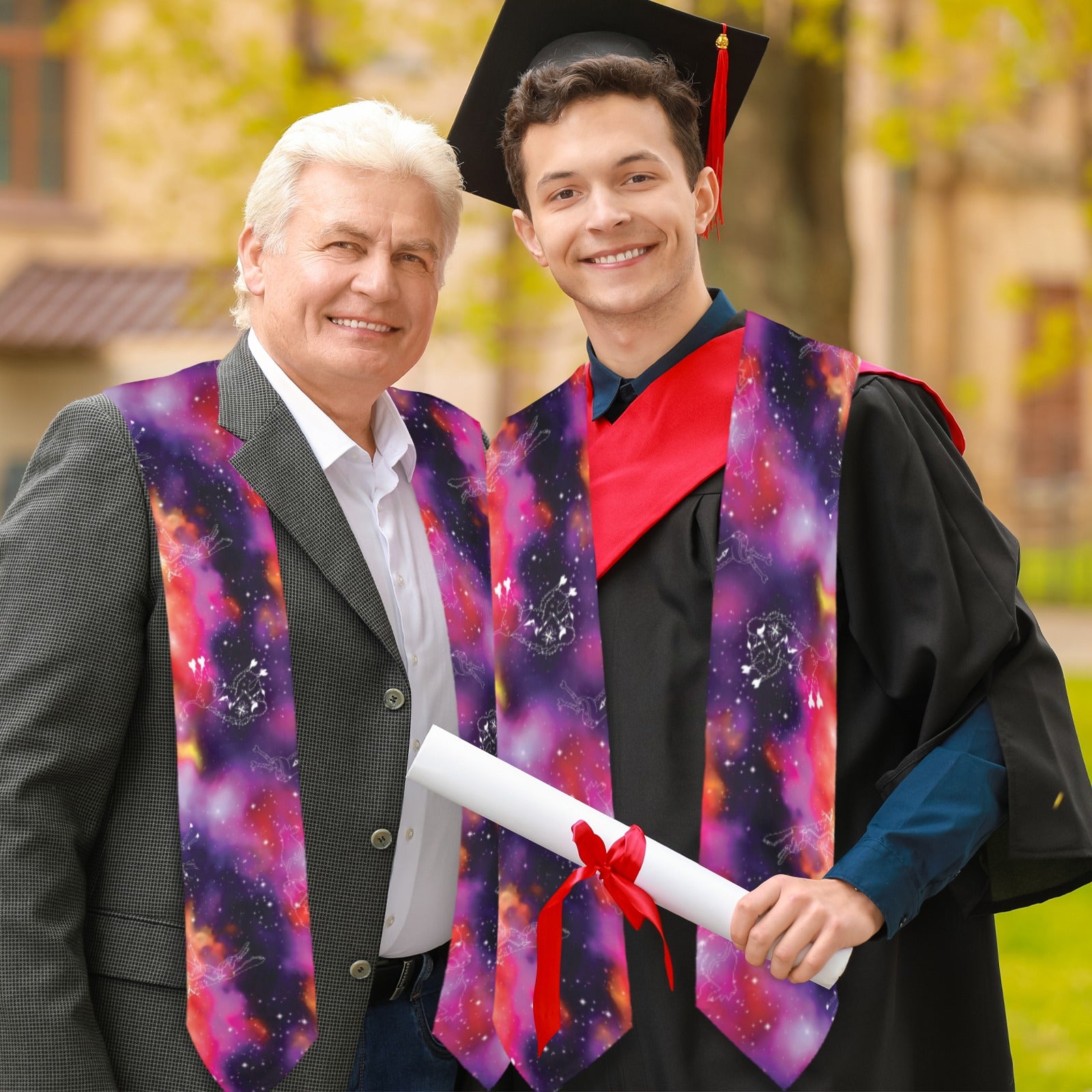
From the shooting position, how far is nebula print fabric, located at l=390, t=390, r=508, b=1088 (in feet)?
7.34

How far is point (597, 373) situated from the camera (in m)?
2.41

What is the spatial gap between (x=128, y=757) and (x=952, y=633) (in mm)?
1209

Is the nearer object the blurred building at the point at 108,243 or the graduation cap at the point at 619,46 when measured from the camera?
the graduation cap at the point at 619,46

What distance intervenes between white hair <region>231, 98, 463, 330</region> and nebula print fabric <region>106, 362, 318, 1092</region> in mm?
417

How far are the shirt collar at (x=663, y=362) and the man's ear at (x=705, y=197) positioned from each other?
0.12 m

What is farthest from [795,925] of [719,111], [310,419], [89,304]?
[89,304]

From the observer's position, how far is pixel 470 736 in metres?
2.25

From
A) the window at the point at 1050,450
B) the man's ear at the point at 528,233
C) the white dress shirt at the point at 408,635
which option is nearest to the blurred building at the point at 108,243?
the window at the point at 1050,450

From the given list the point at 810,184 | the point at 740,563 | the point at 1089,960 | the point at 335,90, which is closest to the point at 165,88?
the point at 335,90

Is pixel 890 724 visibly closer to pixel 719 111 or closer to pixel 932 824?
pixel 932 824

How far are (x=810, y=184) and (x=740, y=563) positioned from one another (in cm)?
396

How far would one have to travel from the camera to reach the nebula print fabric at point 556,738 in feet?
7.13

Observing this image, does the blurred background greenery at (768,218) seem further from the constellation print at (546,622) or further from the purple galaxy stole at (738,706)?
the constellation print at (546,622)

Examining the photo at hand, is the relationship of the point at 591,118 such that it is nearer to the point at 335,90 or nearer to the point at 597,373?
the point at 597,373
